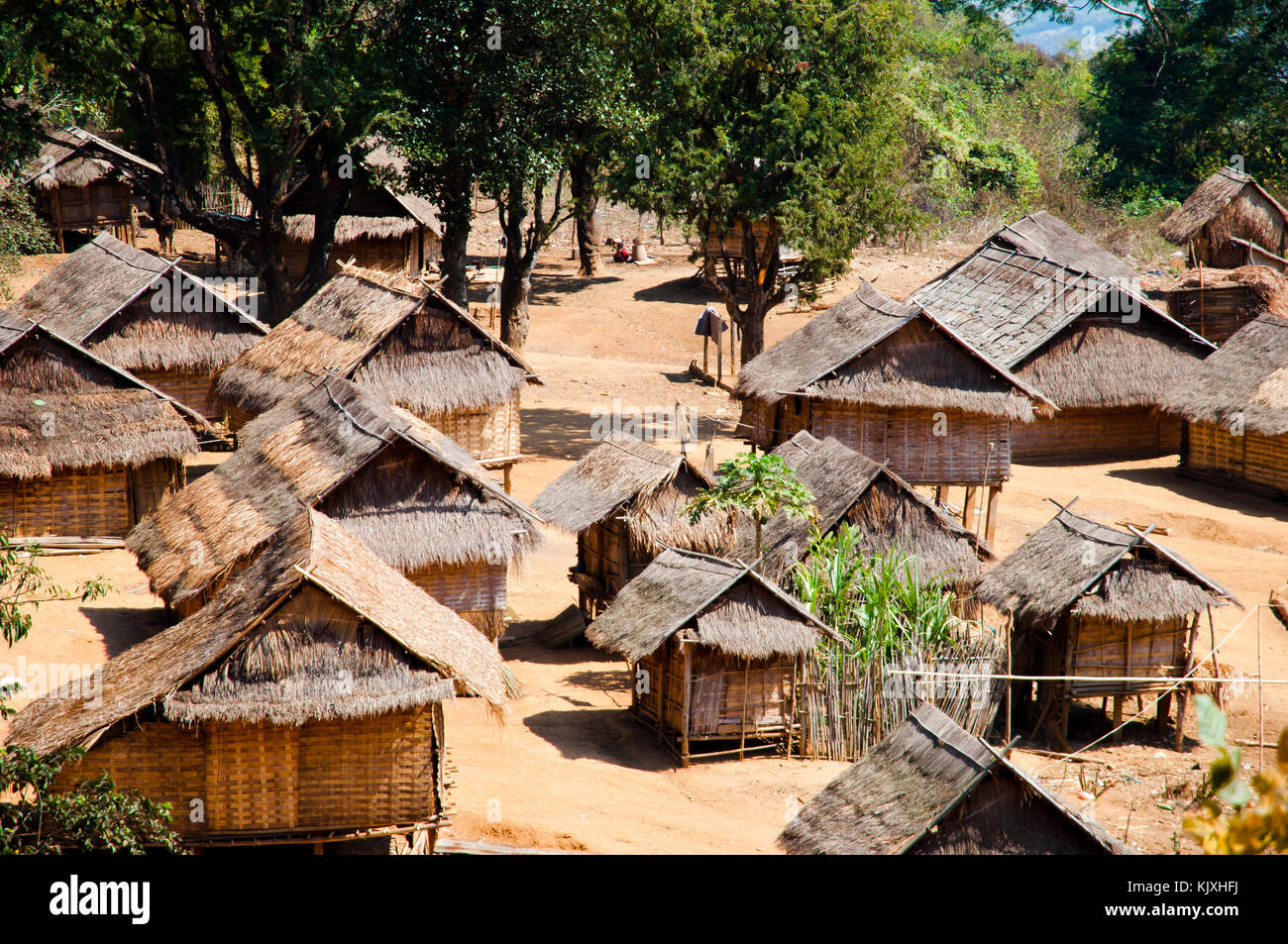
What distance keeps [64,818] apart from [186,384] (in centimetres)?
1559

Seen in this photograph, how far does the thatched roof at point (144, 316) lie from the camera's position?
2195 centimetres

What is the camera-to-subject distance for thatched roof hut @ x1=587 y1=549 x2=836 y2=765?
1385 cm

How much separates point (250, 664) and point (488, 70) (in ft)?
53.6

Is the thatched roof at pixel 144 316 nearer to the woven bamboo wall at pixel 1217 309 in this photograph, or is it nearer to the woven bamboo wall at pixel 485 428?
the woven bamboo wall at pixel 485 428

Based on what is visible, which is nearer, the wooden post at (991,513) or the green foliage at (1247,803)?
the green foliage at (1247,803)

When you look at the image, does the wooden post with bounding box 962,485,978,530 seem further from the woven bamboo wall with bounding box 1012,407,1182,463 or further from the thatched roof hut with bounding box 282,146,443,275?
the thatched roof hut with bounding box 282,146,443,275

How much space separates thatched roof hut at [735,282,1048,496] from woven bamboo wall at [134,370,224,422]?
33.7 ft


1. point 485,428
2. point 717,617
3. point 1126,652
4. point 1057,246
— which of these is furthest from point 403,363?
point 1057,246

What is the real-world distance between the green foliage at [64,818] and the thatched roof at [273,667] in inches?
35.9

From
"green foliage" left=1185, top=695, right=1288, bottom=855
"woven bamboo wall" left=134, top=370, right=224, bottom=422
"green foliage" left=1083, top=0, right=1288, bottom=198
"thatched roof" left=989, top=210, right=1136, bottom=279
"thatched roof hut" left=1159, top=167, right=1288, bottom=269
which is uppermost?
"green foliage" left=1083, top=0, right=1288, bottom=198

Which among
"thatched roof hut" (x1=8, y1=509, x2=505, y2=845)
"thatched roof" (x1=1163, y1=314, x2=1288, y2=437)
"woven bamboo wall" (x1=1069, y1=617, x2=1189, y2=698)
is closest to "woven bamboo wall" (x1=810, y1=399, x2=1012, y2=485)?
"thatched roof" (x1=1163, y1=314, x2=1288, y2=437)

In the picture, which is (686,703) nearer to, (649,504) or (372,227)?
(649,504)

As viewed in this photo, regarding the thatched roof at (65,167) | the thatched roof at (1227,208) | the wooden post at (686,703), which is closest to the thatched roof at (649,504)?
the wooden post at (686,703)
